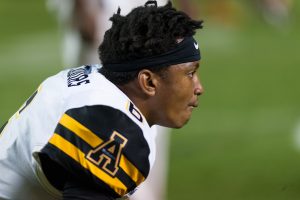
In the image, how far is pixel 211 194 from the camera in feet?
19.3

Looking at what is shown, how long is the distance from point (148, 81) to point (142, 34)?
188 mm

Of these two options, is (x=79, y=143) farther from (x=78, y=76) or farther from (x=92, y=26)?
(x=92, y=26)

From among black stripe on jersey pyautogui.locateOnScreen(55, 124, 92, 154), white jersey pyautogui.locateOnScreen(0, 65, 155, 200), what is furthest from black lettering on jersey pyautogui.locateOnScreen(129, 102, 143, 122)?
black stripe on jersey pyautogui.locateOnScreen(55, 124, 92, 154)

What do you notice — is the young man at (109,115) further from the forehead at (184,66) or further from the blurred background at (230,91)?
the blurred background at (230,91)

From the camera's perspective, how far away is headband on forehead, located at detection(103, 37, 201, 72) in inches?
132

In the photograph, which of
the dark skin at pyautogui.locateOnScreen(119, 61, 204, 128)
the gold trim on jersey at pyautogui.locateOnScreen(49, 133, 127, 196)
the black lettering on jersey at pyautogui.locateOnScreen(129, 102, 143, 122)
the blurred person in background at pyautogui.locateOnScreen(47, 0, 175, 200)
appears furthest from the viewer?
the blurred person in background at pyautogui.locateOnScreen(47, 0, 175, 200)

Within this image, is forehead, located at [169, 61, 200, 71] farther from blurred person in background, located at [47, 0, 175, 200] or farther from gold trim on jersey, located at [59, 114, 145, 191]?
blurred person in background, located at [47, 0, 175, 200]

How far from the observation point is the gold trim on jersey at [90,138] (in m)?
3.14

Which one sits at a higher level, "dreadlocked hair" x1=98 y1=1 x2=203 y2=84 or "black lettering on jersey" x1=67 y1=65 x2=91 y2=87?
"dreadlocked hair" x1=98 y1=1 x2=203 y2=84

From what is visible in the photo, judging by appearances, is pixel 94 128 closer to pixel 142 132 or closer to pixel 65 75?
pixel 142 132

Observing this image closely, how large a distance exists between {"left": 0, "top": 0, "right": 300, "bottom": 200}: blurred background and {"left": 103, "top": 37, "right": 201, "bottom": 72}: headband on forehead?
2.28m

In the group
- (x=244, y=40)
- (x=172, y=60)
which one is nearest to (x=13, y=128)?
(x=172, y=60)

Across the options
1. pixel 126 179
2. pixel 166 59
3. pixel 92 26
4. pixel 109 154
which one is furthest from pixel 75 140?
pixel 92 26

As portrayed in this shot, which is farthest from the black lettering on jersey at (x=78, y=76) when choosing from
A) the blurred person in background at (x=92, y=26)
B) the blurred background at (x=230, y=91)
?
the blurred background at (x=230, y=91)
